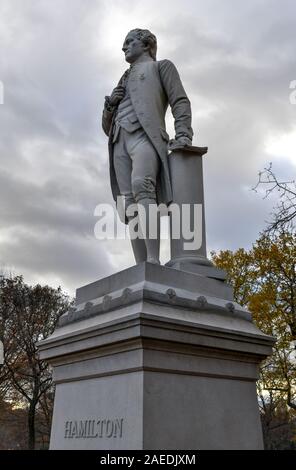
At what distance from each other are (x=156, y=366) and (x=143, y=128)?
10.2 ft

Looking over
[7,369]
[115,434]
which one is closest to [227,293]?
[115,434]

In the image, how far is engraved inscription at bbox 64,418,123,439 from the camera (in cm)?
465

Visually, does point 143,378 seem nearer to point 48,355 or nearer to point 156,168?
point 48,355

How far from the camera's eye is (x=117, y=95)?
7012 mm

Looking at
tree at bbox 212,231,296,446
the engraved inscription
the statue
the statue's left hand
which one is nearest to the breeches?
the statue

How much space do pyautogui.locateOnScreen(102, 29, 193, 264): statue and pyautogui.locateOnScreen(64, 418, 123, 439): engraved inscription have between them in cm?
185

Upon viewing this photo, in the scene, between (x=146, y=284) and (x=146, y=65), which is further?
(x=146, y=65)

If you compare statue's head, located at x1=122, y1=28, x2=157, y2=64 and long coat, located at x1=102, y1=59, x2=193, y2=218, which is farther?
statue's head, located at x1=122, y1=28, x2=157, y2=64

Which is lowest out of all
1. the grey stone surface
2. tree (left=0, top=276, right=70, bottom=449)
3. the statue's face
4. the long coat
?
the grey stone surface

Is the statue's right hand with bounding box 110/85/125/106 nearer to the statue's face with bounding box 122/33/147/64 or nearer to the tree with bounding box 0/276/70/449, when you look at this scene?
the statue's face with bounding box 122/33/147/64
